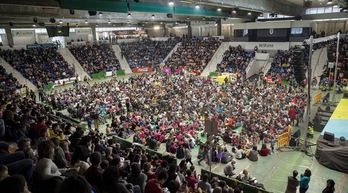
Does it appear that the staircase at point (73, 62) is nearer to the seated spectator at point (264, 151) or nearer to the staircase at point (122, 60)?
the staircase at point (122, 60)

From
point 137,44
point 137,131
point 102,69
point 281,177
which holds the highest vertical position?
point 137,44

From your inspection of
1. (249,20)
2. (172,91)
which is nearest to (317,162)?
(172,91)

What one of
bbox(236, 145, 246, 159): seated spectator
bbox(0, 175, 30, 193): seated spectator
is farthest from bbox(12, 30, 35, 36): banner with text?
bbox(0, 175, 30, 193): seated spectator

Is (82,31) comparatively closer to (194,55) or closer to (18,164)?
(194,55)

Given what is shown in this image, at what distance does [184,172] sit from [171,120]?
8.99 meters

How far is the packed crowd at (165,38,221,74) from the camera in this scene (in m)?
38.2

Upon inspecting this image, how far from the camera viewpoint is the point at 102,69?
3994 centimetres

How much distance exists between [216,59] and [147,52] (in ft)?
48.8

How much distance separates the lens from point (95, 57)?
41.7 m

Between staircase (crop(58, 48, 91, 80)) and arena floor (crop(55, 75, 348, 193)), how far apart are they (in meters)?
28.8

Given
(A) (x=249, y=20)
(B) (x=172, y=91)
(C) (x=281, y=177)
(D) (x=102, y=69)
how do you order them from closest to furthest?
(C) (x=281, y=177)
(B) (x=172, y=91)
(A) (x=249, y=20)
(D) (x=102, y=69)

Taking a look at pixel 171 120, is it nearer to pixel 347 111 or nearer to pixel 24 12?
pixel 347 111

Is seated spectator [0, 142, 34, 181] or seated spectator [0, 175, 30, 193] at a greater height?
seated spectator [0, 175, 30, 193]

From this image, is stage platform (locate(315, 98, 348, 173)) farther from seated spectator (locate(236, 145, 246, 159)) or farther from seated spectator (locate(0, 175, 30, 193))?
seated spectator (locate(0, 175, 30, 193))
